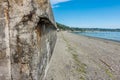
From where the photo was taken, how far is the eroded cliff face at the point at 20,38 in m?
3.08

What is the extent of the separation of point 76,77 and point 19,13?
4540 millimetres

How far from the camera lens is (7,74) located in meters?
3.26

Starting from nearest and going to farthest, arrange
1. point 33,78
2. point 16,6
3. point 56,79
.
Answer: point 16,6, point 33,78, point 56,79

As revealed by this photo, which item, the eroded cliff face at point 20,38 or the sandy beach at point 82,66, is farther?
the sandy beach at point 82,66

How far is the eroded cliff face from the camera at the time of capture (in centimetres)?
308

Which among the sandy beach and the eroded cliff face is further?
the sandy beach

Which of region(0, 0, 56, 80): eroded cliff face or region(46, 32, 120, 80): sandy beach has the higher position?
region(0, 0, 56, 80): eroded cliff face

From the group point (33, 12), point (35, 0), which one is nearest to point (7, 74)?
point (33, 12)

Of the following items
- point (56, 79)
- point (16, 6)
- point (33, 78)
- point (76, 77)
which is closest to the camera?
point (16, 6)

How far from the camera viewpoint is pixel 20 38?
3115mm

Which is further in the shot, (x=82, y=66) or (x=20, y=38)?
(x=82, y=66)

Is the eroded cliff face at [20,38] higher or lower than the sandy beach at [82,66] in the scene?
higher

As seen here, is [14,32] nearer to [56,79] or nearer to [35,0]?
[35,0]

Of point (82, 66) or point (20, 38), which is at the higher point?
point (20, 38)
